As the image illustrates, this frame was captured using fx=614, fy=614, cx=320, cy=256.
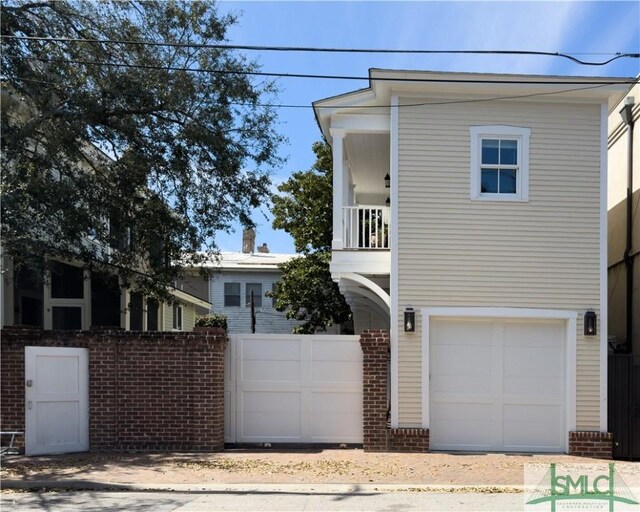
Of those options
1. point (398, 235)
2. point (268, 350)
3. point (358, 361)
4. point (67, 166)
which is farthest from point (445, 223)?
point (67, 166)

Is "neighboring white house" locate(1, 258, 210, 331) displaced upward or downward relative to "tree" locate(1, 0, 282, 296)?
downward

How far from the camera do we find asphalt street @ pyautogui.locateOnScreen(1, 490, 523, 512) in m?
6.66

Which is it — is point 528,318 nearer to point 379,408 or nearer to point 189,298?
point 379,408

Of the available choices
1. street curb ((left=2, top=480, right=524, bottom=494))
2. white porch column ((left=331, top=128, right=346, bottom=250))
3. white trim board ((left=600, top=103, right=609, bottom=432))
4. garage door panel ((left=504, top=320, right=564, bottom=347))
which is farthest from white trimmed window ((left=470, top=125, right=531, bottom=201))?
street curb ((left=2, top=480, right=524, bottom=494))

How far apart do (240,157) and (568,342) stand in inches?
275

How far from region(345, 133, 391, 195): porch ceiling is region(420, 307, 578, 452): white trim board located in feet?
11.1

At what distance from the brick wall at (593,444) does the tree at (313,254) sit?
11.1 m

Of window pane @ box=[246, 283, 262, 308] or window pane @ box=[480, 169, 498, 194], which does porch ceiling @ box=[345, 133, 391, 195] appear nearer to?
window pane @ box=[480, 169, 498, 194]

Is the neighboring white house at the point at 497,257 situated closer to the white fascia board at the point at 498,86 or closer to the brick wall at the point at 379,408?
the white fascia board at the point at 498,86

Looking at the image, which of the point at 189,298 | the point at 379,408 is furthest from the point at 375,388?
the point at 189,298

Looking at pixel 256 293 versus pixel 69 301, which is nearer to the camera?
pixel 69 301

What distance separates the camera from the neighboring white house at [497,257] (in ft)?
32.9

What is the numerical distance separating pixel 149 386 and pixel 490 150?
682 centimetres

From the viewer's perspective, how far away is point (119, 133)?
1157 cm
